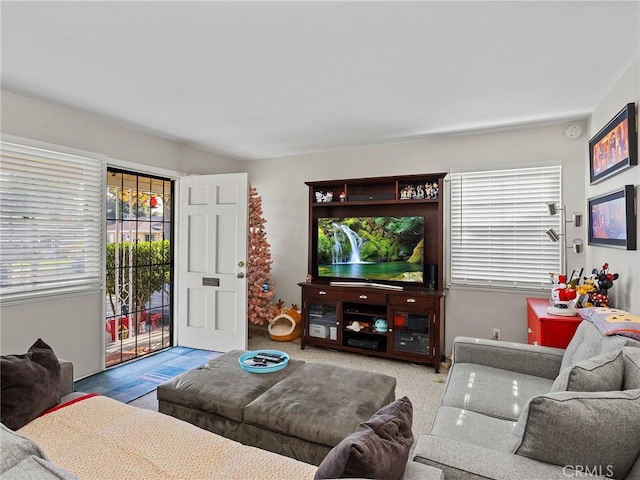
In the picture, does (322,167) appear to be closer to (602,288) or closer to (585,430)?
(602,288)

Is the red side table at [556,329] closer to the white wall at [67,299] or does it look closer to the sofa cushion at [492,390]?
the sofa cushion at [492,390]

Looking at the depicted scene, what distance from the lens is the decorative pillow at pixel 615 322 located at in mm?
1823

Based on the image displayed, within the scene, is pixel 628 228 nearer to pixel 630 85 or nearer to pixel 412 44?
pixel 630 85

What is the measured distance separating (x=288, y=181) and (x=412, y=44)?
3.11 meters

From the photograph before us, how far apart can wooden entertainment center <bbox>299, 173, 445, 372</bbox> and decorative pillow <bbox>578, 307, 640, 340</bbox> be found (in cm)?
154

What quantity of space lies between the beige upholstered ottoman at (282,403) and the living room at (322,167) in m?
1.59

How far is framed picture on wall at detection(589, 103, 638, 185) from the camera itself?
2277mm

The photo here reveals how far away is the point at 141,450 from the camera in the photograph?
1445 millimetres

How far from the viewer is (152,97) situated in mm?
2912

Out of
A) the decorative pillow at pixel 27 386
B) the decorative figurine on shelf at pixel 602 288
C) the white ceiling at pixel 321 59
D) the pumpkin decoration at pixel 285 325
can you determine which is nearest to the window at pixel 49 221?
the white ceiling at pixel 321 59

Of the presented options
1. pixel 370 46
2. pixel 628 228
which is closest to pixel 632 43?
pixel 628 228

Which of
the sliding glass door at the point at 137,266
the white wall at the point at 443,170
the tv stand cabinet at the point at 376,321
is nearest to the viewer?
the white wall at the point at 443,170

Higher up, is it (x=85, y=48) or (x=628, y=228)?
(x=85, y=48)

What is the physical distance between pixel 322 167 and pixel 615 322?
357 cm
